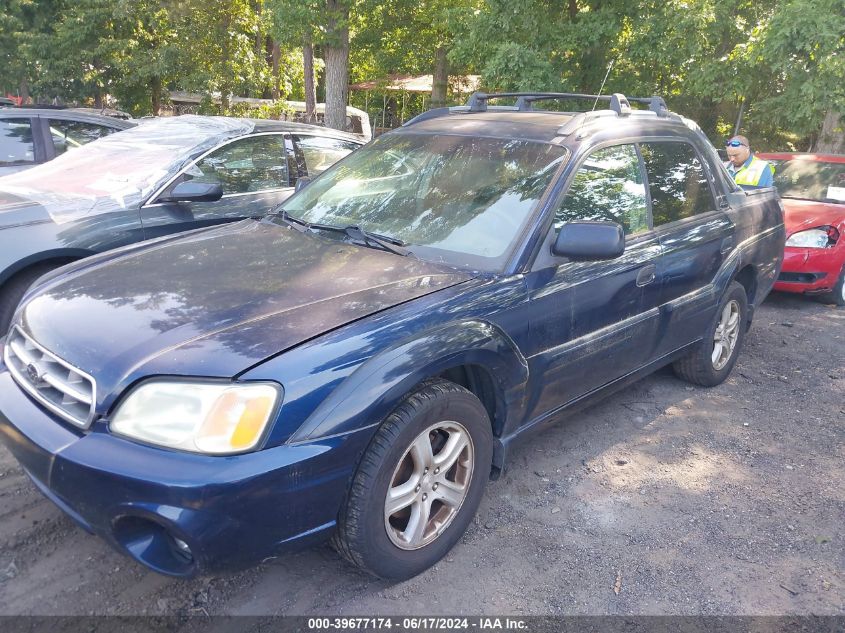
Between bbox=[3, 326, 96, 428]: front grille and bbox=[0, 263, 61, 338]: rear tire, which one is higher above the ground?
bbox=[3, 326, 96, 428]: front grille

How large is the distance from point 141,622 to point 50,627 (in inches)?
11.7

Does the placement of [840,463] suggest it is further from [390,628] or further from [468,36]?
[468,36]

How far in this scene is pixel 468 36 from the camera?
1095 centimetres

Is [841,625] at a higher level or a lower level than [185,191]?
lower

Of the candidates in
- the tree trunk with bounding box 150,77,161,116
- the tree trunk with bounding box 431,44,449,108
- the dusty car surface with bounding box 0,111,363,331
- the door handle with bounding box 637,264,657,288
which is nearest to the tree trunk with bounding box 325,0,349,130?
the tree trunk with bounding box 431,44,449,108

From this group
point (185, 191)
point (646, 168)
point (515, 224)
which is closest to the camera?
point (515, 224)

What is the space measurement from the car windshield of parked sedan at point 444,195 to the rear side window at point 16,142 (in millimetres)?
4789

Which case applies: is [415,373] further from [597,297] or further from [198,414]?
[597,297]

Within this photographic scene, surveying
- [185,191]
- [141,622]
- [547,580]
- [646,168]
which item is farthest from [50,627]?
[646,168]

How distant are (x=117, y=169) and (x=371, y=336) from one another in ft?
11.6

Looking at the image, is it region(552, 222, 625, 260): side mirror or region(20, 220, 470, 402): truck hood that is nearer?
region(20, 220, 470, 402): truck hood

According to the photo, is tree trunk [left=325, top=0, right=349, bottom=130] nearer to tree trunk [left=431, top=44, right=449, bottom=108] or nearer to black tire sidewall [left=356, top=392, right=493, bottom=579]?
tree trunk [left=431, top=44, right=449, bottom=108]

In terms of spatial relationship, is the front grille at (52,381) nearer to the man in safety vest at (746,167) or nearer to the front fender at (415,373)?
the front fender at (415,373)

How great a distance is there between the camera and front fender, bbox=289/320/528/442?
218 centimetres
